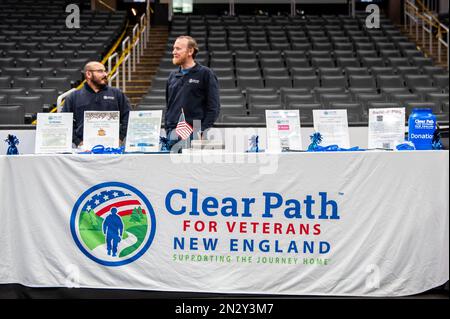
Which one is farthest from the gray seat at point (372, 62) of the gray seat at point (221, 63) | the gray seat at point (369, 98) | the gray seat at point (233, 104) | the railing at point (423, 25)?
the gray seat at point (233, 104)

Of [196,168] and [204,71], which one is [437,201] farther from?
[204,71]

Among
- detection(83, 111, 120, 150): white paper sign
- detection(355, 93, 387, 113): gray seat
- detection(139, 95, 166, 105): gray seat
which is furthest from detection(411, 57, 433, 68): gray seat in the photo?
detection(83, 111, 120, 150): white paper sign

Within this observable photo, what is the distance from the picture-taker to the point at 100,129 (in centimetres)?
352

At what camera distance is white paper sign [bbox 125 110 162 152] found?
3447 mm

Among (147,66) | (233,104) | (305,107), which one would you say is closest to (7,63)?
(147,66)

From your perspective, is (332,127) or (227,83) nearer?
(332,127)

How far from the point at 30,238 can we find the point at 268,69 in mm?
7099

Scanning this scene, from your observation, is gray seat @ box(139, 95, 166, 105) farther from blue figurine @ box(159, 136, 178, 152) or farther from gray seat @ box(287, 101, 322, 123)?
blue figurine @ box(159, 136, 178, 152)

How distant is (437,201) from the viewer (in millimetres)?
2961

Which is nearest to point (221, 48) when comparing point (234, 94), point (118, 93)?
point (234, 94)

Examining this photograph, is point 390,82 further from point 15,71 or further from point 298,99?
point 15,71

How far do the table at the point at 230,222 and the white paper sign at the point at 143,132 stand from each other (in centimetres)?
38

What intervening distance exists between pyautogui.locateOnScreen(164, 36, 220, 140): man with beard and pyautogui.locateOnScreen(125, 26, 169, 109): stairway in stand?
5.48m

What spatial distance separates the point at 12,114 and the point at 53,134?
3.31 m
